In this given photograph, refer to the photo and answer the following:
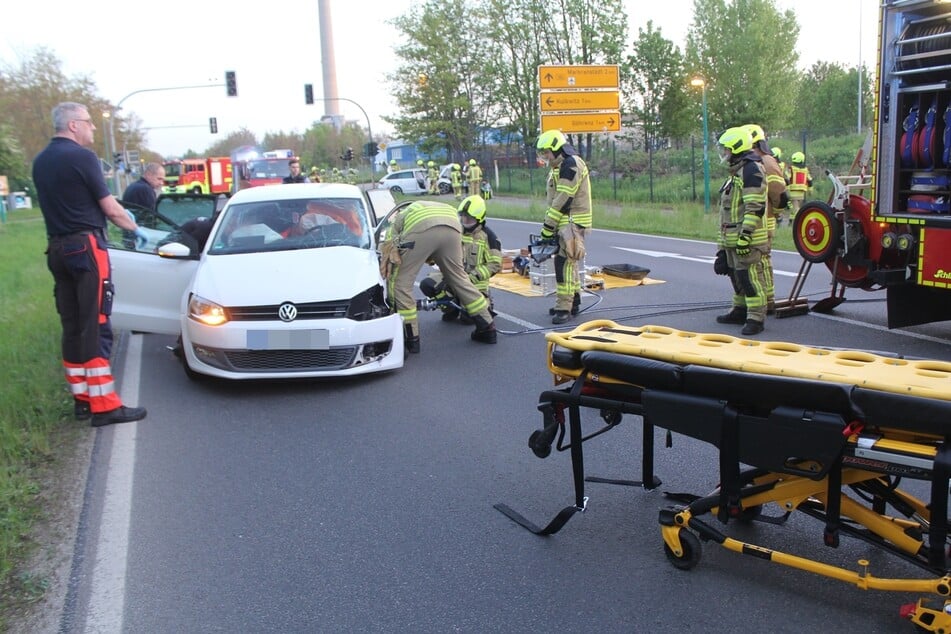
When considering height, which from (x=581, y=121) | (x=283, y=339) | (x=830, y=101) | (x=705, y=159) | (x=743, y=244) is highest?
(x=830, y=101)

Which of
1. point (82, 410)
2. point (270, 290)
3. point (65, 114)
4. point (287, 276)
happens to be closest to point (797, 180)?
point (287, 276)

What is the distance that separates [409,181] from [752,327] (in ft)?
125

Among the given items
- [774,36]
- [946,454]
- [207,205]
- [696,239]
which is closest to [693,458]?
[946,454]

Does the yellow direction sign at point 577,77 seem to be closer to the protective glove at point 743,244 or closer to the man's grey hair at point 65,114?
the protective glove at point 743,244

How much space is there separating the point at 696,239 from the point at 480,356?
10368mm

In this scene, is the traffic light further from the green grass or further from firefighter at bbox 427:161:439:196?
the green grass

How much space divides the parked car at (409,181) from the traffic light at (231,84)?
8783 millimetres

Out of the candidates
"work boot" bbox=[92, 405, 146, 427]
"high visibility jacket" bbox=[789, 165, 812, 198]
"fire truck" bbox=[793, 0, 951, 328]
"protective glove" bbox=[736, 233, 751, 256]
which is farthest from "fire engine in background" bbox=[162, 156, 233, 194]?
"fire truck" bbox=[793, 0, 951, 328]

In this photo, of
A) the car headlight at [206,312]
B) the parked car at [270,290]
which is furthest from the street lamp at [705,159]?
the car headlight at [206,312]

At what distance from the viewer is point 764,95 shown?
145 feet

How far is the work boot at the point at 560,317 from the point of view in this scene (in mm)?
8953

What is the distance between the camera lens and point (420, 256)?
7586 millimetres

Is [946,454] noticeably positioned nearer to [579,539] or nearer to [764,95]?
[579,539]

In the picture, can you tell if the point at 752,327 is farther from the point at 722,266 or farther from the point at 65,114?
the point at 65,114
